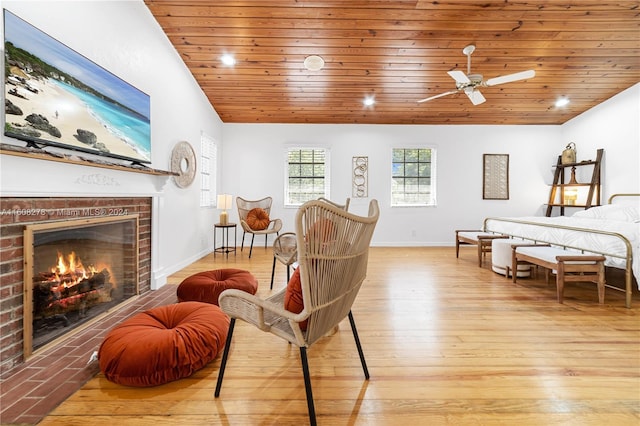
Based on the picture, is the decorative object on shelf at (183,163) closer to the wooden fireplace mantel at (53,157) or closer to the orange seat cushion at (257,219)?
the wooden fireplace mantel at (53,157)

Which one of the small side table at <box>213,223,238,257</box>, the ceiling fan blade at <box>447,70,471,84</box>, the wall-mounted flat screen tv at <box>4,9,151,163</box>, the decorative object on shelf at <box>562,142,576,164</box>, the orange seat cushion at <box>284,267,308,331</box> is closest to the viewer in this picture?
the orange seat cushion at <box>284,267,308,331</box>

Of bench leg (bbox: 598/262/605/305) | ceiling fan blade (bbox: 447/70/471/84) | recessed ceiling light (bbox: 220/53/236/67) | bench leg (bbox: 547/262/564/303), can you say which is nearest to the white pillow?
bench leg (bbox: 598/262/605/305)

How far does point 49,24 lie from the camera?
1902mm

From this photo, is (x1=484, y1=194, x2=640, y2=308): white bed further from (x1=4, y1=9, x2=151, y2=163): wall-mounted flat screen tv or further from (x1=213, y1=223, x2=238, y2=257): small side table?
(x1=4, y1=9, x2=151, y2=163): wall-mounted flat screen tv

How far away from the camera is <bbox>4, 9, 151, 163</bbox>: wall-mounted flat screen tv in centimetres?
164

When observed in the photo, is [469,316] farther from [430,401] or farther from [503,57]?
[503,57]

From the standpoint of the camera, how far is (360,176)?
19.3 feet

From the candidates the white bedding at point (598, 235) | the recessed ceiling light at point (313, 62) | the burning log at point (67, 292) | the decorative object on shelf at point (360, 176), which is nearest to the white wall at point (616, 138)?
the white bedding at point (598, 235)

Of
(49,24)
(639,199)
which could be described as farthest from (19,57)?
(639,199)

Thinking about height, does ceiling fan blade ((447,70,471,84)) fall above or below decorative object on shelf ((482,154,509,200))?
above

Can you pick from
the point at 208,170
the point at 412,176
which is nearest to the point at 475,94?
the point at 412,176

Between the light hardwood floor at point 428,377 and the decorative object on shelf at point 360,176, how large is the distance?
3.42 m

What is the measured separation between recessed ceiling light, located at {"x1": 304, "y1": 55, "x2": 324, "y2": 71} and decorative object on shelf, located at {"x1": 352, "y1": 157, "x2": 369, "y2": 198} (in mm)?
2173

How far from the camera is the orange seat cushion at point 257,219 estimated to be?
5.04 metres
